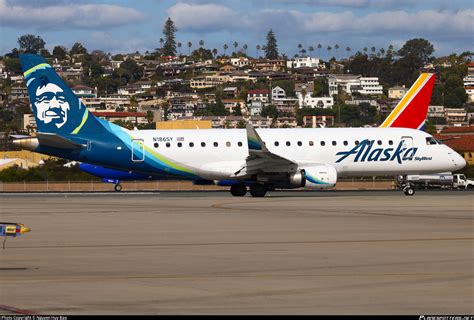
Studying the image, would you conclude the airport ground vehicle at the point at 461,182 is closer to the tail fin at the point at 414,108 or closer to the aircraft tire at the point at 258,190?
the tail fin at the point at 414,108

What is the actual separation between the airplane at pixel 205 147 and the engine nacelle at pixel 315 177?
93cm

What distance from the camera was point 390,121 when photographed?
221ft

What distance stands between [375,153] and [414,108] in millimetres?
16692

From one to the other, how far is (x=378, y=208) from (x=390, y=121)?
28561 mm

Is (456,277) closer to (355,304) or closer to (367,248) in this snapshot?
(355,304)

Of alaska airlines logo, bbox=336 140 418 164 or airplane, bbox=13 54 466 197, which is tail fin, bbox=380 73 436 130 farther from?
alaska airlines logo, bbox=336 140 418 164

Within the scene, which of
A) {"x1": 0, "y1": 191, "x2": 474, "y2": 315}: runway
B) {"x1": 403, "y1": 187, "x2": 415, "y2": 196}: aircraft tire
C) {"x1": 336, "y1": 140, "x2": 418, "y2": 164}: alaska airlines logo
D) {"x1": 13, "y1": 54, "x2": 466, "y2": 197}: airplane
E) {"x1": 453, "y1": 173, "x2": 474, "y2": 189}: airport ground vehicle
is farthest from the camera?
{"x1": 453, "y1": 173, "x2": 474, "y2": 189}: airport ground vehicle

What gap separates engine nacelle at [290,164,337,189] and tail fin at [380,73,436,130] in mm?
18773

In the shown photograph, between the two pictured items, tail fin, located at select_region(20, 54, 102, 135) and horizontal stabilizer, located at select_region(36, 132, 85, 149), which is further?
tail fin, located at select_region(20, 54, 102, 135)

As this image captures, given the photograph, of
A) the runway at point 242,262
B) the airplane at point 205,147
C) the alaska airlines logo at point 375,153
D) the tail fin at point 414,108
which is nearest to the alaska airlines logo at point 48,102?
the airplane at point 205,147

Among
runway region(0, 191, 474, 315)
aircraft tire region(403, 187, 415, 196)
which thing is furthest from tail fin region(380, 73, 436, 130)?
runway region(0, 191, 474, 315)

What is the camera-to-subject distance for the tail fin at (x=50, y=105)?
51.2 meters

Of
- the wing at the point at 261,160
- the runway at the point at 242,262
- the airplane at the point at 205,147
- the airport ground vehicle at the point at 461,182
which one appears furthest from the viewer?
the airport ground vehicle at the point at 461,182

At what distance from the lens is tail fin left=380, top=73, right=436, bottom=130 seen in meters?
67.4
